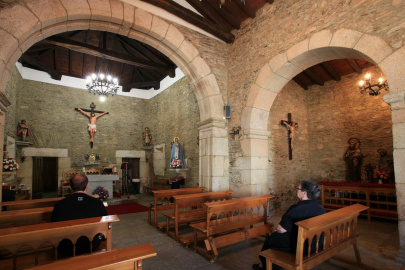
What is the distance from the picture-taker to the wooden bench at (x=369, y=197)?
16.5 ft

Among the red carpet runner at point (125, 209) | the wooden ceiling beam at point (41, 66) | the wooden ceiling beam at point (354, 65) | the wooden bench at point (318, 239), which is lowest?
the red carpet runner at point (125, 209)

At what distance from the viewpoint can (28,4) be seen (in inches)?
138

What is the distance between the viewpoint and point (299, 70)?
15.7ft

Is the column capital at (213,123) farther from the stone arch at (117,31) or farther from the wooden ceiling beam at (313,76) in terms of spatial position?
the wooden ceiling beam at (313,76)

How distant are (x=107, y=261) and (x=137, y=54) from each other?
8438mm

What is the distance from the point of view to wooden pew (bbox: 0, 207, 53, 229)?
2.54m

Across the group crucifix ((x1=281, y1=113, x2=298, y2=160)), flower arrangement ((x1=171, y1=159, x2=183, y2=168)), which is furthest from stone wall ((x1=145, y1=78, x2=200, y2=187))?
crucifix ((x1=281, y1=113, x2=298, y2=160))

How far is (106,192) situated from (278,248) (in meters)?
6.36

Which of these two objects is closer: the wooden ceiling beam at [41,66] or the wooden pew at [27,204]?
the wooden pew at [27,204]

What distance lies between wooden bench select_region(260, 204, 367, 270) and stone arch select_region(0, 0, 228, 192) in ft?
9.96

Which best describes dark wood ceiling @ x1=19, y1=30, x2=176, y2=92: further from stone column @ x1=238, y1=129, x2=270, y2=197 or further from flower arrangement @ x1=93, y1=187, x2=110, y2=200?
stone column @ x1=238, y1=129, x2=270, y2=197

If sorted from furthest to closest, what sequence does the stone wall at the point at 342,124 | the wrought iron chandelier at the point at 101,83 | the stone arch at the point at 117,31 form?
the wrought iron chandelier at the point at 101,83, the stone wall at the point at 342,124, the stone arch at the point at 117,31

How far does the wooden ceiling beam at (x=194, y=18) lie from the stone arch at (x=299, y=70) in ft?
4.98

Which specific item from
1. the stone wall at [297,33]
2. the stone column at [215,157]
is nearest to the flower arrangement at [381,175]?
the stone wall at [297,33]
